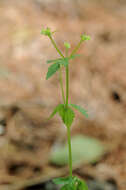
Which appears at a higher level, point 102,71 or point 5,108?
point 102,71

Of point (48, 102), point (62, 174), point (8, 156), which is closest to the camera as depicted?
point (62, 174)

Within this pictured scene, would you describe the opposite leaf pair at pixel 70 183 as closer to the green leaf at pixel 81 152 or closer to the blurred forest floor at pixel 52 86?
the blurred forest floor at pixel 52 86

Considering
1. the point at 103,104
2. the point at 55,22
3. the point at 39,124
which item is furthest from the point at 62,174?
the point at 55,22

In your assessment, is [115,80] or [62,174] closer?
[62,174]

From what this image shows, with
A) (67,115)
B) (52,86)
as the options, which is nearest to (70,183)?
(67,115)

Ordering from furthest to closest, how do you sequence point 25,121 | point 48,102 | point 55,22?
point 55,22 < point 48,102 < point 25,121

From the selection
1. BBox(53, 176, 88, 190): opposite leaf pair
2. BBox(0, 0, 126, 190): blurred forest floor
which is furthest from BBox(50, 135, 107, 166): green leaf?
BBox(53, 176, 88, 190): opposite leaf pair

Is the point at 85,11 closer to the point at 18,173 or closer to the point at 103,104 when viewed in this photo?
the point at 103,104

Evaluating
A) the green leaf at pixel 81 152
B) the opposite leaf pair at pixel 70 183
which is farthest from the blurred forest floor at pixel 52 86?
the opposite leaf pair at pixel 70 183

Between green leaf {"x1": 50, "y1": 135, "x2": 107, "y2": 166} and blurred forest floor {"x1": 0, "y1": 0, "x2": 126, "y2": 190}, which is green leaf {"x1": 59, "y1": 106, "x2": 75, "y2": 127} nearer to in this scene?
blurred forest floor {"x1": 0, "y1": 0, "x2": 126, "y2": 190}
